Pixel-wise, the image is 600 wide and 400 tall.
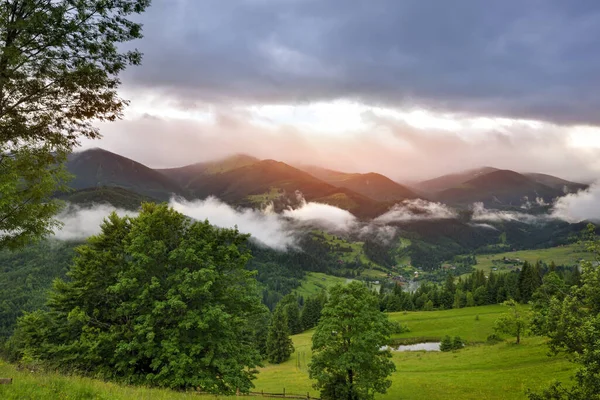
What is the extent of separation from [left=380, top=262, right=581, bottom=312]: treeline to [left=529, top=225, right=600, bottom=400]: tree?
12293 cm

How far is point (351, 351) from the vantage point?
34188mm

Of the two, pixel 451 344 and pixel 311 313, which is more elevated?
pixel 451 344

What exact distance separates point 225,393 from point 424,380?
3699 centimetres

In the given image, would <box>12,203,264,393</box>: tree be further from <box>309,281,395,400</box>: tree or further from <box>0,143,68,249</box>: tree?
<box>309,281,395,400</box>: tree

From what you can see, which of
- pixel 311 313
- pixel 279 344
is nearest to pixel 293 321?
pixel 311 313

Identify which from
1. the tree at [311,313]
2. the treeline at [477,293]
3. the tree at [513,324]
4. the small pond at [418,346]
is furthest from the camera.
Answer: the tree at [311,313]

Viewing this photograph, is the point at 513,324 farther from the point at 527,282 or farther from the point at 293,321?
the point at 293,321

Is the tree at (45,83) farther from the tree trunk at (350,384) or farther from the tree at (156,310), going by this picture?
the tree trunk at (350,384)

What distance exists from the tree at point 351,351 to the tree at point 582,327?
53.0ft

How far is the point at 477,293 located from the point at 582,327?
462 ft

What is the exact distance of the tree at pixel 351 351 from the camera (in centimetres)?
3359

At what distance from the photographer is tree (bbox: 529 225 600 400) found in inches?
626

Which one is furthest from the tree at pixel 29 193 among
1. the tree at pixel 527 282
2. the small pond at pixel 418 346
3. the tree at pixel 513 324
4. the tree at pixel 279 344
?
the tree at pixel 527 282

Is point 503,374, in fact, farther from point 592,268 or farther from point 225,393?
point 225,393
